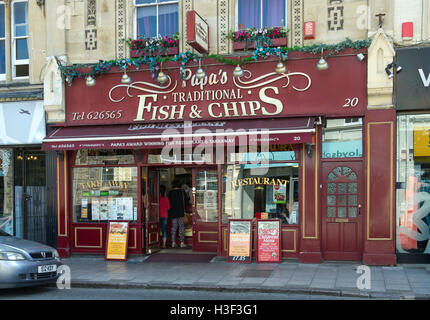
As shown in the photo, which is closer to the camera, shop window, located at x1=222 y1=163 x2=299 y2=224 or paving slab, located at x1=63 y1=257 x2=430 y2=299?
paving slab, located at x1=63 y1=257 x2=430 y2=299

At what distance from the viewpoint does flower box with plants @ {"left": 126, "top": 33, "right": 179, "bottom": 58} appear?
500 inches

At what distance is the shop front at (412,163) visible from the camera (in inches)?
431

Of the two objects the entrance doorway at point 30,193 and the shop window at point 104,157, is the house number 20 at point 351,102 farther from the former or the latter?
the entrance doorway at point 30,193

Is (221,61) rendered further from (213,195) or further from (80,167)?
(80,167)

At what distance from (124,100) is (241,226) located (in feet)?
14.8

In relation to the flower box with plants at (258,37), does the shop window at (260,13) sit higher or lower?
higher

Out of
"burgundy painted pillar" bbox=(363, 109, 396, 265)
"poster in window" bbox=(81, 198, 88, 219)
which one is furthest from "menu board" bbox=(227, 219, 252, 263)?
"poster in window" bbox=(81, 198, 88, 219)

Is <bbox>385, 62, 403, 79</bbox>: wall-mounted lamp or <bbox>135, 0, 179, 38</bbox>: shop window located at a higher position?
<bbox>135, 0, 179, 38</bbox>: shop window

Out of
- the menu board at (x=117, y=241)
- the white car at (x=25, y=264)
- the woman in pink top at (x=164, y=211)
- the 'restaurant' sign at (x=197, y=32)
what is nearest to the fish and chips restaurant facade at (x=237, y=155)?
the woman in pink top at (x=164, y=211)

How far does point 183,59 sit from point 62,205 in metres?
5.12

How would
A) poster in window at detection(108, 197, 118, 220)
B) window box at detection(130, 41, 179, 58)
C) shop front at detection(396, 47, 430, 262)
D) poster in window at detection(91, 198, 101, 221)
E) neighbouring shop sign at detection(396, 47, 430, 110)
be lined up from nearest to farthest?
1. neighbouring shop sign at detection(396, 47, 430, 110)
2. shop front at detection(396, 47, 430, 262)
3. window box at detection(130, 41, 179, 58)
4. poster in window at detection(108, 197, 118, 220)
5. poster in window at detection(91, 198, 101, 221)

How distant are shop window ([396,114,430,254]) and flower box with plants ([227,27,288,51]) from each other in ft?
11.2

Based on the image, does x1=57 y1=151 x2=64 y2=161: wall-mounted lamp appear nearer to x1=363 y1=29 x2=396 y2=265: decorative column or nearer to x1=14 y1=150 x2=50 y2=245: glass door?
x1=14 y1=150 x2=50 y2=245: glass door

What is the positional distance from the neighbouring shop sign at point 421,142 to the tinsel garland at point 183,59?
7.49 ft
